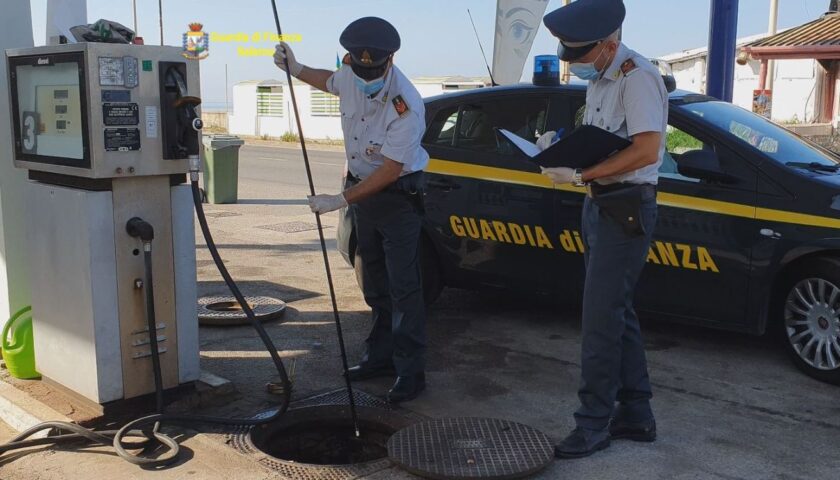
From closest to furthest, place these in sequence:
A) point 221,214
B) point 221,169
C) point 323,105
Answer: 1. point 221,214
2. point 221,169
3. point 323,105

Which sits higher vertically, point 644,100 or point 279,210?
point 644,100

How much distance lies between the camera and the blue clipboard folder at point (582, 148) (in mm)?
3721

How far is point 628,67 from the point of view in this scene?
150 inches

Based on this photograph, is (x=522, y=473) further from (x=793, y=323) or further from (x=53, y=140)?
(x=53, y=140)

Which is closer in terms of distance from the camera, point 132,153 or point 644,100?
point 644,100

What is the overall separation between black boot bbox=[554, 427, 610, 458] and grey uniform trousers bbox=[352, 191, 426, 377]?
1039 mm

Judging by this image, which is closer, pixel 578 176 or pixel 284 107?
pixel 578 176

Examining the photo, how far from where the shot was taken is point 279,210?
12648 mm

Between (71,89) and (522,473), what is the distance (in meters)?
2.69

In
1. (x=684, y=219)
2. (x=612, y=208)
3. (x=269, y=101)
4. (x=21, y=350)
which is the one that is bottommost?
(x=21, y=350)

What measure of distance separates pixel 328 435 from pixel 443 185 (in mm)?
2291

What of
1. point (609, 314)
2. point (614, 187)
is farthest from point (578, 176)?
point (609, 314)

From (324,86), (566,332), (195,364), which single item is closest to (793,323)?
(566,332)

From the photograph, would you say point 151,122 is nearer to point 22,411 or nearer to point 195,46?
point 195,46
